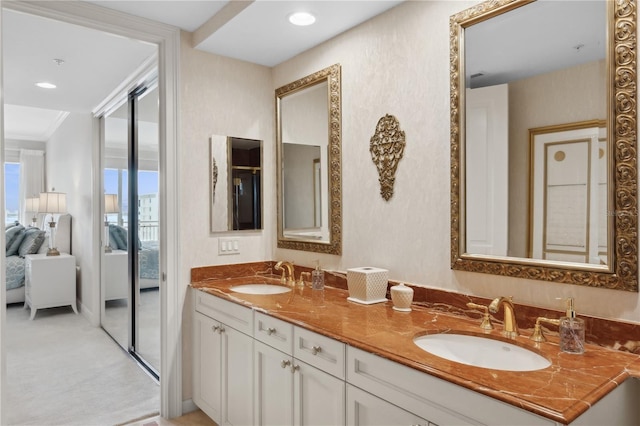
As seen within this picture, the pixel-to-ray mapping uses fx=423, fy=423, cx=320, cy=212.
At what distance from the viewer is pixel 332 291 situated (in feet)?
8.02

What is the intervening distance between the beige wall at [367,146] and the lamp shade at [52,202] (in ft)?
13.2

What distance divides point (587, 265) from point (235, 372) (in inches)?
66.6

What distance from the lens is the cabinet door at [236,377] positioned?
2.11 metres

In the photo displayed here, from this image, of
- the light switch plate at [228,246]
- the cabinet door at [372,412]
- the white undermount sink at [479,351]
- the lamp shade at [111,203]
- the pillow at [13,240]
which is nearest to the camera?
the cabinet door at [372,412]

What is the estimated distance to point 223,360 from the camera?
7.61ft

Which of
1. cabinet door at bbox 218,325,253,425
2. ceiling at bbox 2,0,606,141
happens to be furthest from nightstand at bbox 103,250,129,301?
cabinet door at bbox 218,325,253,425

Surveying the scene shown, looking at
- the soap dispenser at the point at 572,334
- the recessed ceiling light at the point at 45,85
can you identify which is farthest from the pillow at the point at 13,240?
the soap dispenser at the point at 572,334

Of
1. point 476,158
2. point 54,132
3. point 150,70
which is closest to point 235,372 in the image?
point 476,158

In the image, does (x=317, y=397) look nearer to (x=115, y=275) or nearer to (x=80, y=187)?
(x=115, y=275)

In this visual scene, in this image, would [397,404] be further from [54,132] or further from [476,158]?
[54,132]

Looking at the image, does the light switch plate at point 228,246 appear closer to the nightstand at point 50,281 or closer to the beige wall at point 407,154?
the beige wall at point 407,154

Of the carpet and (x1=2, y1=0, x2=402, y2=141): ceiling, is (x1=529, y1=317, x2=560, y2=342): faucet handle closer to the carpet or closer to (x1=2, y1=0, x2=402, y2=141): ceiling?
(x1=2, y1=0, x2=402, y2=141): ceiling

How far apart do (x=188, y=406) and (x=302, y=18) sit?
2.44 m

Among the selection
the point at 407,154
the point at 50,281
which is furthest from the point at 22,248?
the point at 407,154
